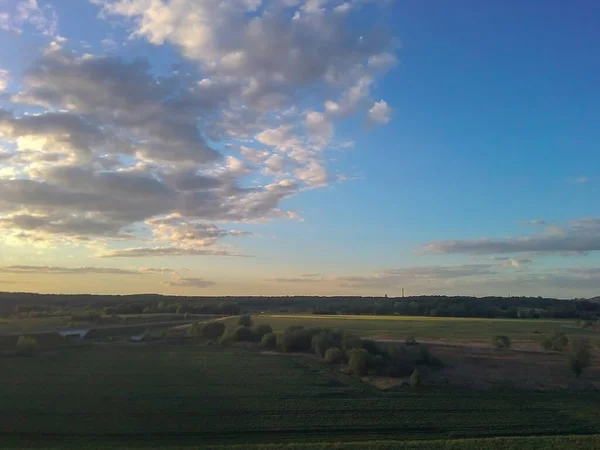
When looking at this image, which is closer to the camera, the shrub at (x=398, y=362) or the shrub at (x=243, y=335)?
the shrub at (x=398, y=362)

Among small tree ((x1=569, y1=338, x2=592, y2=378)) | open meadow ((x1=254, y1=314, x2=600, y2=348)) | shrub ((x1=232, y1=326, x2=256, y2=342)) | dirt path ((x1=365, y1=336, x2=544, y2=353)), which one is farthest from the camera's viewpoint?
shrub ((x1=232, y1=326, x2=256, y2=342))

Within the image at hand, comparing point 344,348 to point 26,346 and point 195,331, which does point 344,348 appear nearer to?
point 26,346

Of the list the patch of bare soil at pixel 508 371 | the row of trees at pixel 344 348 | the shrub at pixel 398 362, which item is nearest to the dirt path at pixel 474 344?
the patch of bare soil at pixel 508 371

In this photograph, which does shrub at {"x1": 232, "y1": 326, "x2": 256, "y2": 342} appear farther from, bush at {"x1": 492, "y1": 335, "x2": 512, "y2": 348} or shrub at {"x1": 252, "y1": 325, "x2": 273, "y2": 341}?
bush at {"x1": 492, "y1": 335, "x2": 512, "y2": 348}

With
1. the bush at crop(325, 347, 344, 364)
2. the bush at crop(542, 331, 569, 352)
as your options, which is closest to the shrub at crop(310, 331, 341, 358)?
the bush at crop(325, 347, 344, 364)

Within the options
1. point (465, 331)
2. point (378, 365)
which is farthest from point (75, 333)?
point (465, 331)

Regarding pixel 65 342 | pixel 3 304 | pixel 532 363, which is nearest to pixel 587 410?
pixel 532 363

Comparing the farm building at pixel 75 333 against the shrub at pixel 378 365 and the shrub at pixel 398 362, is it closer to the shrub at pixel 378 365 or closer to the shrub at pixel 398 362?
the shrub at pixel 398 362
